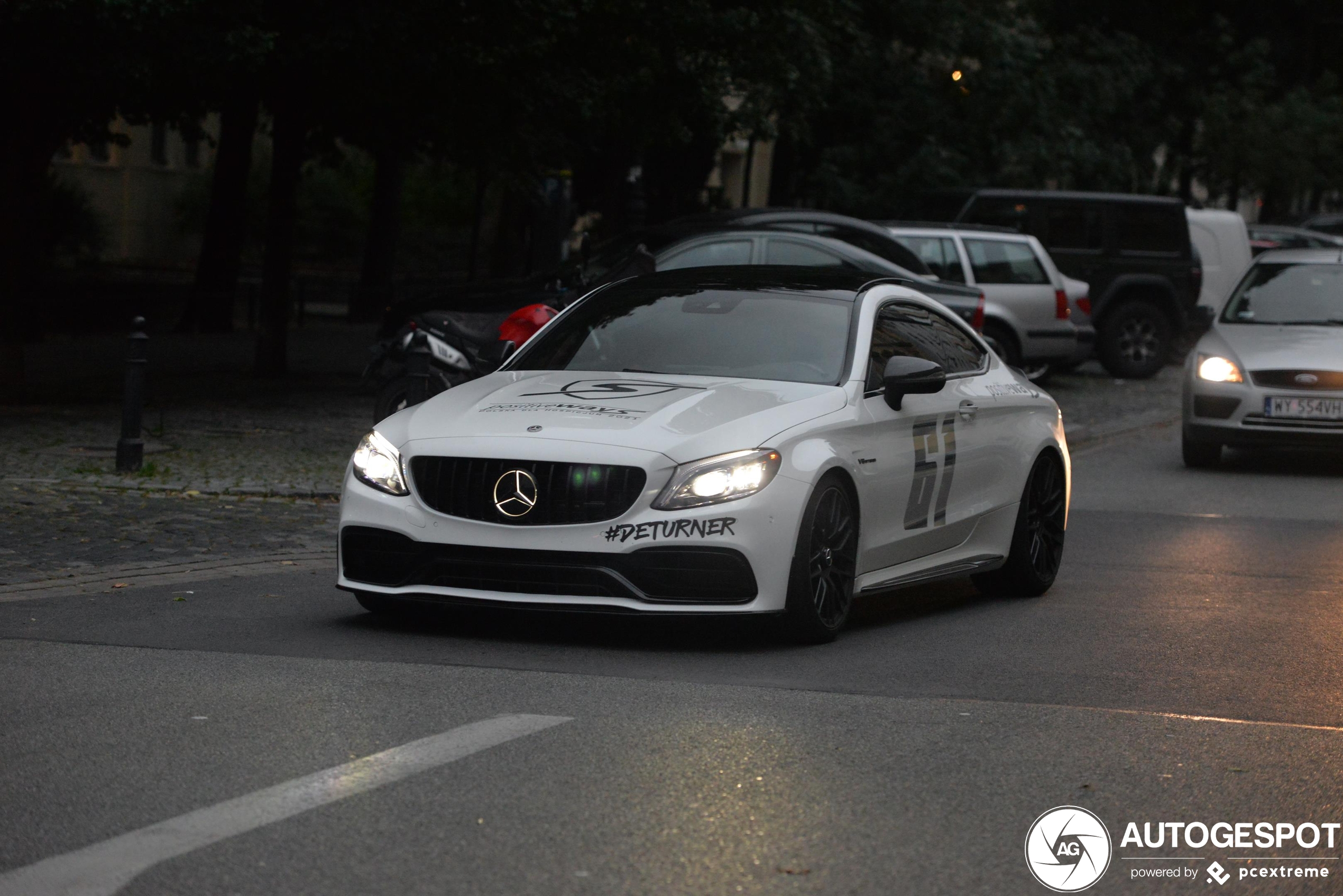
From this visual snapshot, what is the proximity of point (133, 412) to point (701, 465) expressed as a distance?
22.1ft

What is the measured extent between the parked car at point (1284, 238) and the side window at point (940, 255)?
15698 millimetres

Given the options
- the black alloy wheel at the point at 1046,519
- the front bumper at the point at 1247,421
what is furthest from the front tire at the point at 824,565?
the front bumper at the point at 1247,421

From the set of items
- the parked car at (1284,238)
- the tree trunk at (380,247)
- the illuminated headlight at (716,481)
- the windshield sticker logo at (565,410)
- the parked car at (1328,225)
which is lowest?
the tree trunk at (380,247)

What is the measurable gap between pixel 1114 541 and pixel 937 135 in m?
22.6

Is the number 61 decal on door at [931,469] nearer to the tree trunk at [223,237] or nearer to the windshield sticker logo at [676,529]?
the windshield sticker logo at [676,529]

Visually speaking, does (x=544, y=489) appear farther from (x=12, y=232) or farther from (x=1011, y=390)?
(x=12, y=232)

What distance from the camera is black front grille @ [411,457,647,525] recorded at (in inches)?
287

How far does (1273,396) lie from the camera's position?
15.5 meters

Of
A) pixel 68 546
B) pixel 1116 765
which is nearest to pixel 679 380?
pixel 1116 765

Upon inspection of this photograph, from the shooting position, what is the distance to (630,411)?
763cm

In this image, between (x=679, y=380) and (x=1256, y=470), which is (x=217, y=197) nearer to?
(x=1256, y=470)

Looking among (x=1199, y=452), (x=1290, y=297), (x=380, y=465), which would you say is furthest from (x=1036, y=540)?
(x=1290, y=297)

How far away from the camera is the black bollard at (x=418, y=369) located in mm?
13609

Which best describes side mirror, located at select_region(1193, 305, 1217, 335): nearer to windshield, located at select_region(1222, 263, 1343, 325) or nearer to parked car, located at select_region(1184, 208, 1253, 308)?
parked car, located at select_region(1184, 208, 1253, 308)
